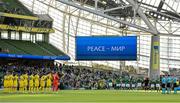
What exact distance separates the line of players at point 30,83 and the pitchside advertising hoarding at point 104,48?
15.7 meters

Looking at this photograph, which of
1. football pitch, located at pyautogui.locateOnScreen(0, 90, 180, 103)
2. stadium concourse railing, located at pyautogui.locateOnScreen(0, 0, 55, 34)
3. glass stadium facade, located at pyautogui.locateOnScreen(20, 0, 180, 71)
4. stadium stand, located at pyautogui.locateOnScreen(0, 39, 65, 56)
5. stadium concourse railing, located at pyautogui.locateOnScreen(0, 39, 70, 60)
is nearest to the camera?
football pitch, located at pyautogui.locateOnScreen(0, 90, 180, 103)

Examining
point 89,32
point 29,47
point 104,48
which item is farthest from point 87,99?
point 89,32

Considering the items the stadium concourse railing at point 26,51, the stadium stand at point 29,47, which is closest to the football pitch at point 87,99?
the stadium concourse railing at point 26,51

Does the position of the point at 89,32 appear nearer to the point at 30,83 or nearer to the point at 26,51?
the point at 26,51

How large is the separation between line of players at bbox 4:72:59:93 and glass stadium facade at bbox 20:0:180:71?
39238 mm

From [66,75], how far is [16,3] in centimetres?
2284

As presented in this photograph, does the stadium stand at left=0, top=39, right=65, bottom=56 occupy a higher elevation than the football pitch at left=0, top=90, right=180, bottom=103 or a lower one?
higher

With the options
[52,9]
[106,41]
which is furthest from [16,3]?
[106,41]

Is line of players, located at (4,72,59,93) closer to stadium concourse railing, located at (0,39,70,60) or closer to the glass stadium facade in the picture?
stadium concourse railing, located at (0,39,70,60)

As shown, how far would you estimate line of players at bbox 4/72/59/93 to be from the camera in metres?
50.8

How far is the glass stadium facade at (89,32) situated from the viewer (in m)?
91.6

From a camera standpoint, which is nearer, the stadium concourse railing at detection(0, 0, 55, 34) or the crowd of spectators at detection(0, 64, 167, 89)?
the crowd of spectators at detection(0, 64, 167, 89)

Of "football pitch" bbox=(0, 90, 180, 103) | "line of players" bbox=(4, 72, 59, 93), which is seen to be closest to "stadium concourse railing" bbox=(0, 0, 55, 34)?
"line of players" bbox=(4, 72, 59, 93)

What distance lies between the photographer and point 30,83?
51.7 meters
